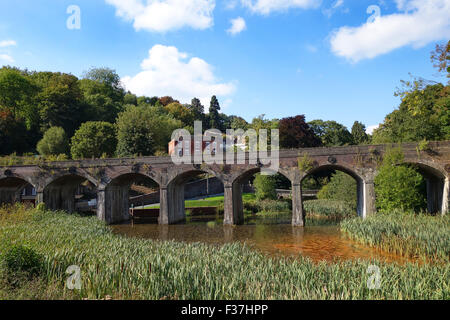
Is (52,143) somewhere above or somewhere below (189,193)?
above

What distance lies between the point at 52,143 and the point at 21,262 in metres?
47.9

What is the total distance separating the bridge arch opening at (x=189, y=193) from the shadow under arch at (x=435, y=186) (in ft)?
57.6

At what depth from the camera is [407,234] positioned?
1488 cm

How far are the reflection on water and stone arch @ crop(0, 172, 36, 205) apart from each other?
1334 cm

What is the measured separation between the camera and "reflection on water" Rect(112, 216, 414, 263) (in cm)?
1590

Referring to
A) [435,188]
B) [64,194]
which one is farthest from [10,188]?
[435,188]

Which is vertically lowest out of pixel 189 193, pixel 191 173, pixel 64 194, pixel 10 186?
pixel 189 193

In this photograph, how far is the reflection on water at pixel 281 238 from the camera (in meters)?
15.9

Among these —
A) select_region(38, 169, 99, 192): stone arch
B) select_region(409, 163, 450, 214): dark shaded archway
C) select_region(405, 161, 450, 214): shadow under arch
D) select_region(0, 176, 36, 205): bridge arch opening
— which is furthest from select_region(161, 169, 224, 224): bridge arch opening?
select_region(409, 163, 450, 214): dark shaded archway

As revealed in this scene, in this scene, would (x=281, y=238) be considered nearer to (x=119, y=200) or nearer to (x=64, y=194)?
(x=119, y=200)

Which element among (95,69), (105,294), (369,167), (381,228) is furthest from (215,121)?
(105,294)

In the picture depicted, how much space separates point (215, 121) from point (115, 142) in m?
45.6

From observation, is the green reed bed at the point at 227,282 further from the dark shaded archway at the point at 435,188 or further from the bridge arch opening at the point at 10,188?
the bridge arch opening at the point at 10,188

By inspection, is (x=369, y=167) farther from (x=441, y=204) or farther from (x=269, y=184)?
(x=269, y=184)
